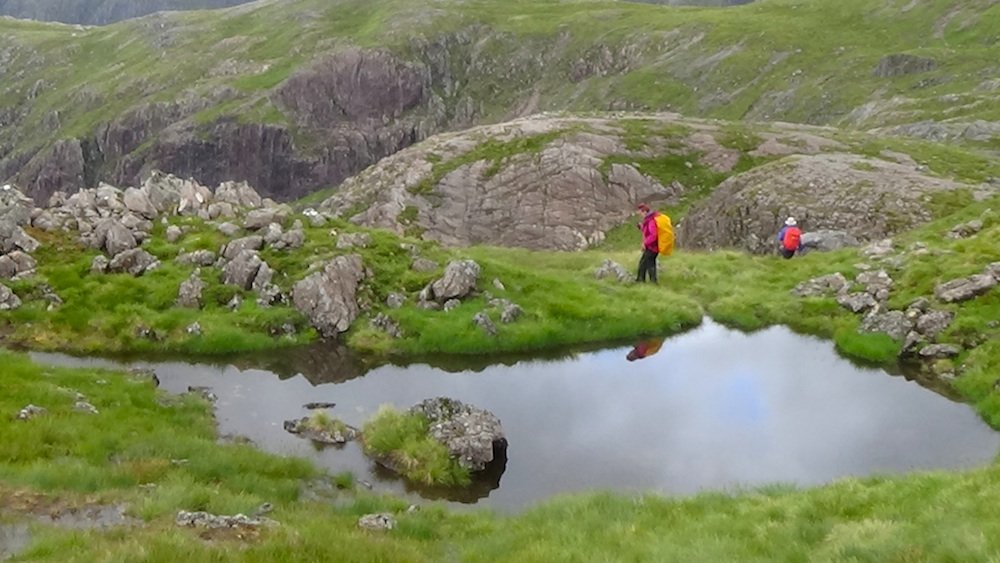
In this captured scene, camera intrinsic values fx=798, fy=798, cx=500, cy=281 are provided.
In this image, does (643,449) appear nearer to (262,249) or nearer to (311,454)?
(311,454)

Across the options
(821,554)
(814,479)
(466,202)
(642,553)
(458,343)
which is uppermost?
(821,554)

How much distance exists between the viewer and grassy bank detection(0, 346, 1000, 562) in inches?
482

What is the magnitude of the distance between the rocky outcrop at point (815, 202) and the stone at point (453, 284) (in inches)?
1084

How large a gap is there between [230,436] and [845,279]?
2663cm

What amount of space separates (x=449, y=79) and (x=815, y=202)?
425 feet

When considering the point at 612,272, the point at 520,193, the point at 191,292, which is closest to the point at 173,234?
the point at 191,292

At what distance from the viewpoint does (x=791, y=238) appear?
43562 millimetres

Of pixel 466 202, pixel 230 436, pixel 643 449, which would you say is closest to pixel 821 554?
pixel 643 449

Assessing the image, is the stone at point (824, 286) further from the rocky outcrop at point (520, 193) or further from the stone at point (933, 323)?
the rocky outcrop at point (520, 193)

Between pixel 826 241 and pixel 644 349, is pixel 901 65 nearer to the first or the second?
pixel 826 241

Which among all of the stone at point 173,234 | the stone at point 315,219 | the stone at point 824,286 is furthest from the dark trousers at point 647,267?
the stone at point 173,234

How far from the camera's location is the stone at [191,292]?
3192 centimetres

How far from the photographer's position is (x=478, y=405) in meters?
25.3

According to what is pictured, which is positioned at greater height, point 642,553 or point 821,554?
point 821,554
